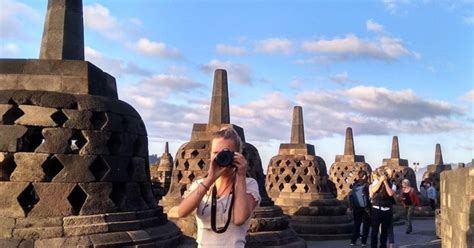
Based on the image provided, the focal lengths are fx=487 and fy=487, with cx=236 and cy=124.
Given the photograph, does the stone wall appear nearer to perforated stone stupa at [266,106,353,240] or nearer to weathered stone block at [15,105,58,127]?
weathered stone block at [15,105,58,127]

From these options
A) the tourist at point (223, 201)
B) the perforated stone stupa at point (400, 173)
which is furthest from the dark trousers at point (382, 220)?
the perforated stone stupa at point (400, 173)

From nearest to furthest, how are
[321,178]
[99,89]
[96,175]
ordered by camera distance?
[96,175] < [99,89] < [321,178]

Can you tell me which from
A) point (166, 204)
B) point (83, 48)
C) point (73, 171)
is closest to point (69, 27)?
point (83, 48)

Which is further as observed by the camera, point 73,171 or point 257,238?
point 257,238

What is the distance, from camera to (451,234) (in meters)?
5.38

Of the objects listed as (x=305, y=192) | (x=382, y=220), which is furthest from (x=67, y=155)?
(x=305, y=192)

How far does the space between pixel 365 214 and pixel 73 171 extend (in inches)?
232

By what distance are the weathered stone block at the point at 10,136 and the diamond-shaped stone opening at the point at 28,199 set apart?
0.40m

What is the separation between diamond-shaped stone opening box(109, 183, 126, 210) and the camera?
501 cm

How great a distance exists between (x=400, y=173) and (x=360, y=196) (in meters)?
12.4

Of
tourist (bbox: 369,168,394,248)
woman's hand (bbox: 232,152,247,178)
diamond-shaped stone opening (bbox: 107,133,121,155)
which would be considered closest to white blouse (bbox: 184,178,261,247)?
woman's hand (bbox: 232,152,247,178)

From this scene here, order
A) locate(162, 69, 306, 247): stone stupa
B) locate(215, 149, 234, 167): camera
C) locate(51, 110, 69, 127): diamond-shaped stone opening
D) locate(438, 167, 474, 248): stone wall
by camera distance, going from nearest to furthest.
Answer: locate(215, 149, 234, 167): camera, locate(438, 167, 474, 248): stone wall, locate(51, 110, 69, 127): diamond-shaped stone opening, locate(162, 69, 306, 247): stone stupa

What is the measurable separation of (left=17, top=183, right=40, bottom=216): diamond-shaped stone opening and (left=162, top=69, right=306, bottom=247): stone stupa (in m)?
3.49

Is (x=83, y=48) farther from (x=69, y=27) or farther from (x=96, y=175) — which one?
(x=96, y=175)
